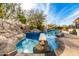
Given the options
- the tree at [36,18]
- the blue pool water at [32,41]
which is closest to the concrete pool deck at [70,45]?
the blue pool water at [32,41]

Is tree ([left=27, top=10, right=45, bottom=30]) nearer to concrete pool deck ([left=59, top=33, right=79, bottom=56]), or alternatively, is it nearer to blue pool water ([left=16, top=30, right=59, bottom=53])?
blue pool water ([left=16, top=30, right=59, bottom=53])

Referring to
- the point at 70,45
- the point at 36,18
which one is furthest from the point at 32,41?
the point at 70,45

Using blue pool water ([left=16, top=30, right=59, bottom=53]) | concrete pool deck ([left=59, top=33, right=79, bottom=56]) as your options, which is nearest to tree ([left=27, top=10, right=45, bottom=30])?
blue pool water ([left=16, top=30, right=59, bottom=53])

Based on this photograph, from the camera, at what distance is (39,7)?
1439mm

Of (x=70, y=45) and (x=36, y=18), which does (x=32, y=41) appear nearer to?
(x=36, y=18)

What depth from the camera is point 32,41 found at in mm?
1425

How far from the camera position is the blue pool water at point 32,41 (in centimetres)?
143

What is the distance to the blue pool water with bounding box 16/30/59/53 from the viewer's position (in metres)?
1.43

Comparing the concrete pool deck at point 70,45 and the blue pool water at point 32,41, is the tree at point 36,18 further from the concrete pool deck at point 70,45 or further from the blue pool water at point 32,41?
the concrete pool deck at point 70,45

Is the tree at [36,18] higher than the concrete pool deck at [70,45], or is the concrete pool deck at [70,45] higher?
the tree at [36,18]

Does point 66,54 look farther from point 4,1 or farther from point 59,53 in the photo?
point 4,1

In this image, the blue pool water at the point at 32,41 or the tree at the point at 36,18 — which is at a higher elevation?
the tree at the point at 36,18

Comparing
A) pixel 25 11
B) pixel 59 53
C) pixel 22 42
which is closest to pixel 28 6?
pixel 25 11

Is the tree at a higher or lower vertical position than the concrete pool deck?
higher
